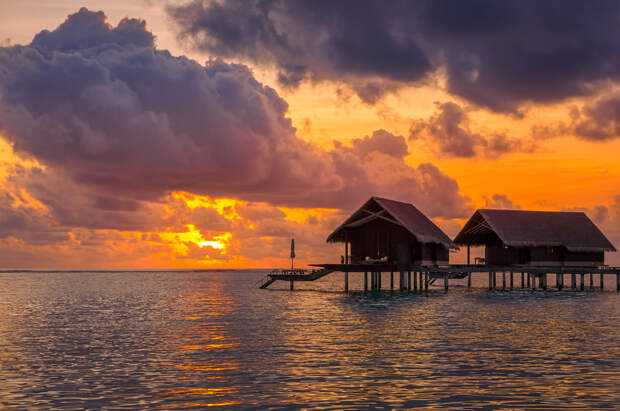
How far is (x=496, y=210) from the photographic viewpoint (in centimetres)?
7388

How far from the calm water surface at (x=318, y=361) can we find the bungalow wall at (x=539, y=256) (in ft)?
83.9

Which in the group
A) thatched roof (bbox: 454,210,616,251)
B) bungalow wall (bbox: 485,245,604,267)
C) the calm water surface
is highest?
thatched roof (bbox: 454,210,616,251)

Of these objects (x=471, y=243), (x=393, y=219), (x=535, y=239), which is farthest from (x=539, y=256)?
(x=393, y=219)

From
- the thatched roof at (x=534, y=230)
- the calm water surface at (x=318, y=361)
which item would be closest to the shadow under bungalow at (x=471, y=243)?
the thatched roof at (x=534, y=230)

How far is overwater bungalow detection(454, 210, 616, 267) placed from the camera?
70438 millimetres

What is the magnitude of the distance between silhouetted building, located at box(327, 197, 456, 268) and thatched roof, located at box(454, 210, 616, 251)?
6.04 meters

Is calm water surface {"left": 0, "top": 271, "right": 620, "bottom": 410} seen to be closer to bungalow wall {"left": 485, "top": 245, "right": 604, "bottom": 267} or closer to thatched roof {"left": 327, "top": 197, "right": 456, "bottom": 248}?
thatched roof {"left": 327, "top": 197, "right": 456, "bottom": 248}

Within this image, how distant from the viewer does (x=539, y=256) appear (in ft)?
232

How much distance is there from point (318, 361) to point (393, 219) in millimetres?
40809

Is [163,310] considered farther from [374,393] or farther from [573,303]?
[374,393]

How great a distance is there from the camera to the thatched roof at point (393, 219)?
64.2m

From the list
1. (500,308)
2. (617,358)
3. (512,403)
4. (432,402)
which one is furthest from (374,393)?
(500,308)

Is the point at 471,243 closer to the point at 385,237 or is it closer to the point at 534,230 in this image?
the point at 534,230

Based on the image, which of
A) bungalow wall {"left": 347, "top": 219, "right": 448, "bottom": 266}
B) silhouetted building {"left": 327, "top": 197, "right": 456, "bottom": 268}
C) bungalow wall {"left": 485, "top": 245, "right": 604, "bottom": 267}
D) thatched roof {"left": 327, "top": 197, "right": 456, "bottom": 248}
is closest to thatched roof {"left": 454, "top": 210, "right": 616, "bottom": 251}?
bungalow wall {"left": 485, "top": 245, "right": 604, "bottom": 267}
